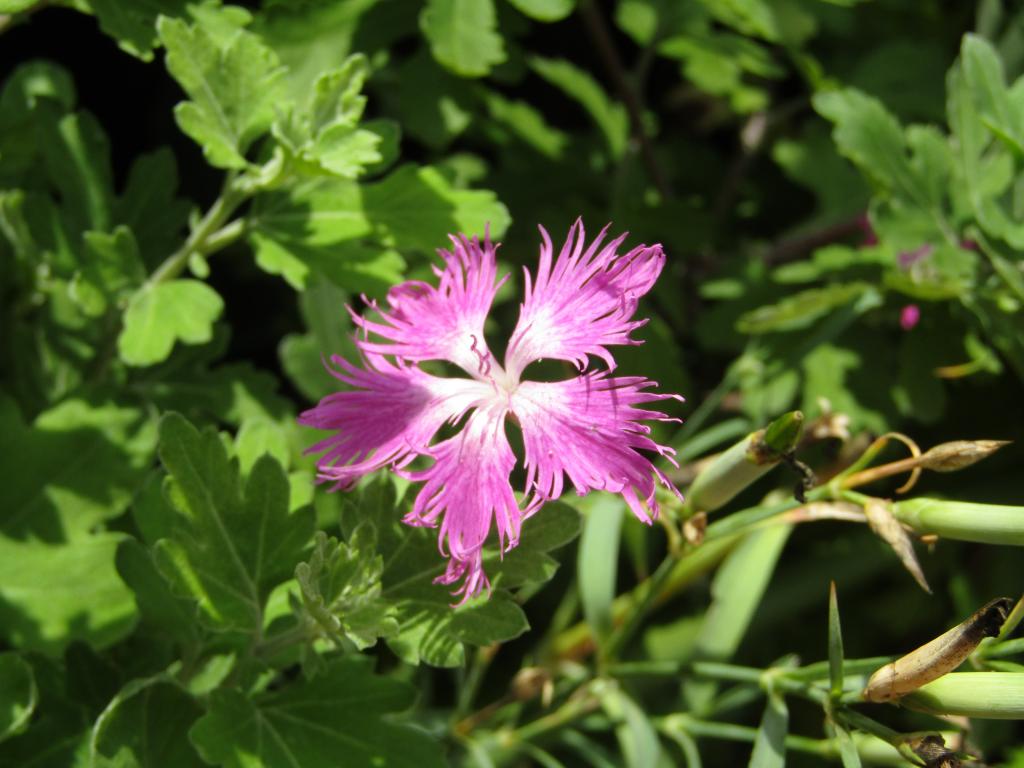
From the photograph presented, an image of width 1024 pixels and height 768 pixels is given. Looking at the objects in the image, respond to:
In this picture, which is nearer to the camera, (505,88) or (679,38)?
(679,38)

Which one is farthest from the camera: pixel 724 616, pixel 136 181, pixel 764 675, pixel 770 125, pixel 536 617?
pixel 770 125

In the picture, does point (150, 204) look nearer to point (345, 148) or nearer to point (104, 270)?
point (104, 270)

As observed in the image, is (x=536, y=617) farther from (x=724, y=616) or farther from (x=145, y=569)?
(x=145, y=569)

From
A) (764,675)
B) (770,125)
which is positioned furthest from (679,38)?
(764,675)

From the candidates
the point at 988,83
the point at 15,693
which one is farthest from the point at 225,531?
the point at 988,83

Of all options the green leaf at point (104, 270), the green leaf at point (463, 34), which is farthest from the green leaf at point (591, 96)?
the green leaf at point (104, 270)

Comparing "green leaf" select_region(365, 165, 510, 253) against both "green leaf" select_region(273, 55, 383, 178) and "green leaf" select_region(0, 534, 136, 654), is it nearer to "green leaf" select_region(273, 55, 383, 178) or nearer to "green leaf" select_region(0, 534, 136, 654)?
"green leaf" select_region(273, 55, 383, 178)
